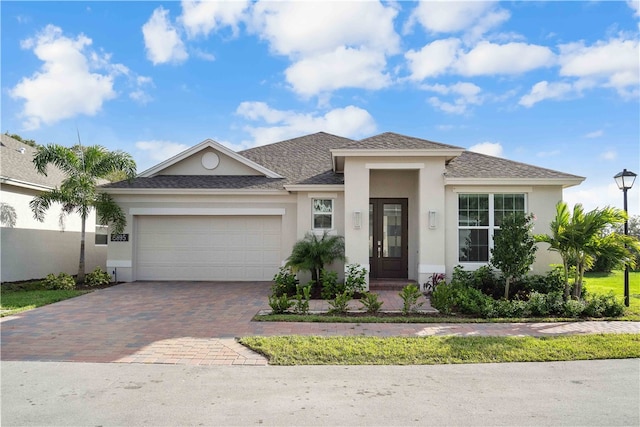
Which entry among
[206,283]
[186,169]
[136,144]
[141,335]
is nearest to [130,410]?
[141,335]

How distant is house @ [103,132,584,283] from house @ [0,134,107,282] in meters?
3.02

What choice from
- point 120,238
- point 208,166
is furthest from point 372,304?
point 120,238

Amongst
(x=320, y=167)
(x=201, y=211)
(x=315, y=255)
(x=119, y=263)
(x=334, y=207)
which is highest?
(x=320, y=167)

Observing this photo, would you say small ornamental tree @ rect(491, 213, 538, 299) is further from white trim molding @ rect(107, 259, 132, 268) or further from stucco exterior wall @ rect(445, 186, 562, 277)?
white trim molding @ rect(107, 259, 132, 268)

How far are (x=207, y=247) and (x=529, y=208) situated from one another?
10525mm

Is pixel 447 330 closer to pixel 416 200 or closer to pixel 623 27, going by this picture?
pixel 416 200

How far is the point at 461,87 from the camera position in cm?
1388

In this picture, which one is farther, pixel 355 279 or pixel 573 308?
pixel 355 279

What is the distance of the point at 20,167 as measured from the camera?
48.1 feet

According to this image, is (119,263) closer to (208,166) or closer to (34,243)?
(34,243)

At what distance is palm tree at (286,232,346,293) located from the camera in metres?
11.2

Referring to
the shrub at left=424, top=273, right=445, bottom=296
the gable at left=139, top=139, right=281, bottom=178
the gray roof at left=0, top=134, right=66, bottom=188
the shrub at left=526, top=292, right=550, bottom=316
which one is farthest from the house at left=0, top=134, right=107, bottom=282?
the shrub at left=526, top=292, right=550, bottom=316

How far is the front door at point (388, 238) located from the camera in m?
12.9

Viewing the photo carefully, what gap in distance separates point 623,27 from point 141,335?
12.8 m
